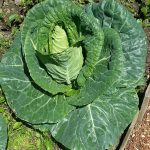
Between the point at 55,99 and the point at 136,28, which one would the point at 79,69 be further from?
→ the point at 136,28

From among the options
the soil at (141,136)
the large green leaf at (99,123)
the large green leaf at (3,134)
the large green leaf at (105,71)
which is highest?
the large green leaf at (105,71)

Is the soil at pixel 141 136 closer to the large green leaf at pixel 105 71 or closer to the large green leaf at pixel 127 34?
the large green leaf at pixel 127 34

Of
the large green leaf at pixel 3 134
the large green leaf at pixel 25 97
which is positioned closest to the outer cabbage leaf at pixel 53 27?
the large green leaf at pixel 25 97

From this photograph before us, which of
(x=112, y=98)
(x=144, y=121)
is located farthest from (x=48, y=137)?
(x=144, y=121)

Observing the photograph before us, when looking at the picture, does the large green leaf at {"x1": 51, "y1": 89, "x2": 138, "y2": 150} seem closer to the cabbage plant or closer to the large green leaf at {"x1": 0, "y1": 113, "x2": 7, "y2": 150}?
the cabbage plant

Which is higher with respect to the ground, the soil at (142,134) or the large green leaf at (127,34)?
the large green leaf at (127,34)

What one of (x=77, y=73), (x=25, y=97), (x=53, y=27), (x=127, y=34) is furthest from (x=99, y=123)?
(x=53, y=27)
